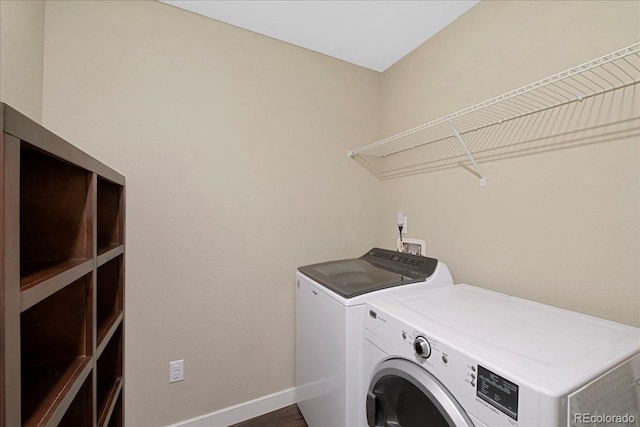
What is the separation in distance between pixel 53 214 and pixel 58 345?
391 mm

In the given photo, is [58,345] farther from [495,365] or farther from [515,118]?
[515,118]

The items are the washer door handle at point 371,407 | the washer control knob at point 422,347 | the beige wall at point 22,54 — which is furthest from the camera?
the washer door handle at point 371,407

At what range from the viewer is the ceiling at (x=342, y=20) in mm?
1531


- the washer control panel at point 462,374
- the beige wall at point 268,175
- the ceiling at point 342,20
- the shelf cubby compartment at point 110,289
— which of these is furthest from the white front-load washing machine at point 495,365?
the ceiling at point 342,20

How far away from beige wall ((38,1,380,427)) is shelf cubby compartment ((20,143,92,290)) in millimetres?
670

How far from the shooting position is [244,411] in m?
1.75

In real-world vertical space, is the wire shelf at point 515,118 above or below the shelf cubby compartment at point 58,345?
above

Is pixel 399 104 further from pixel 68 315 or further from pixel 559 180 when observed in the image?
pixel 68 315

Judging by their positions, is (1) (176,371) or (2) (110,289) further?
(1) (176,371)

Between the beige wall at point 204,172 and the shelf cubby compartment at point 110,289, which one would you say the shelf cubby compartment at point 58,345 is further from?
the beige wall at point 204,172

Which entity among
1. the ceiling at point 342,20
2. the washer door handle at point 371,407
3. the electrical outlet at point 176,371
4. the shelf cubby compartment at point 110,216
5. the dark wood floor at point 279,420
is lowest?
the dark wood floor at point 279,420

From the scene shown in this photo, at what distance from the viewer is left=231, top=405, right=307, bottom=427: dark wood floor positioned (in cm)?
172

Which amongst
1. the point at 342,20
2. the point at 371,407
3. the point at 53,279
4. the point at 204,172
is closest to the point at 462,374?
the point at 371,407

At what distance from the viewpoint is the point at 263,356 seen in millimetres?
1815
